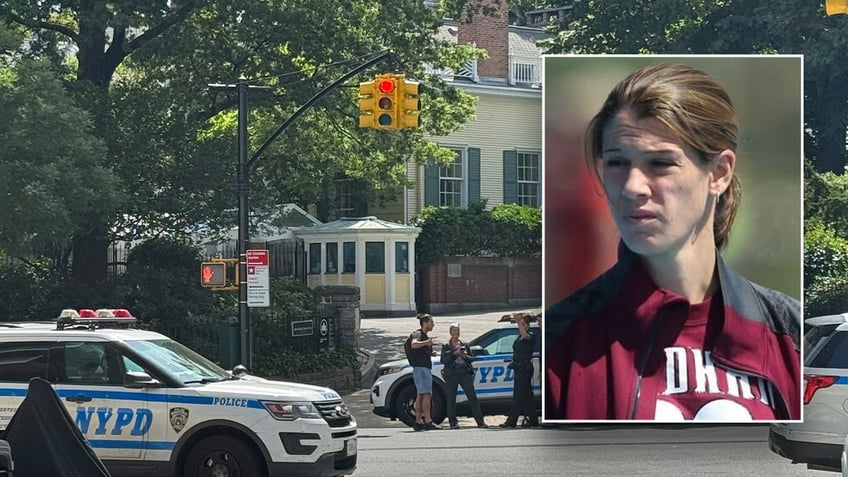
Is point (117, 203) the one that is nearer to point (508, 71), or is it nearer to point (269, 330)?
point (269, 330)

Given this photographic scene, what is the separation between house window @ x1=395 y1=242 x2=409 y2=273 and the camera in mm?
42250

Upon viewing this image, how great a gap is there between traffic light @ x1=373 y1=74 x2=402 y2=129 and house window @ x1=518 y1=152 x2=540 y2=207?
27258 millimetres

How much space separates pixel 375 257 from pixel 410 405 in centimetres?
2183

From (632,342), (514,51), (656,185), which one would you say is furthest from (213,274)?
(514,51)

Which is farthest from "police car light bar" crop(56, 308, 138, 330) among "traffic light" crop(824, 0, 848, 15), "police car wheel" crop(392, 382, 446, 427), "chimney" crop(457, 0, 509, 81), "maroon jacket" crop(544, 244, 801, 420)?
"chimney" crop(457, 0, 509, 81)

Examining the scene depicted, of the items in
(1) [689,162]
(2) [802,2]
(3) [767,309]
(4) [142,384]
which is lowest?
(4) [142,384]

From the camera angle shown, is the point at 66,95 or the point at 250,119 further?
the point at 250,119

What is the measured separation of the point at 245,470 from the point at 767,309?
5219 mm

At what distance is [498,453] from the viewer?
16.6 metres

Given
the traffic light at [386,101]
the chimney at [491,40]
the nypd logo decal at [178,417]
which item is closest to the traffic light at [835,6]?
the nypd logo decal at [178,417]

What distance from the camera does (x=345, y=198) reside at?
47094mm

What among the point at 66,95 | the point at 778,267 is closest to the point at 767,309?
the point at 778,267

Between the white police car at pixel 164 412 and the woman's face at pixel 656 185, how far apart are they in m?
4.28

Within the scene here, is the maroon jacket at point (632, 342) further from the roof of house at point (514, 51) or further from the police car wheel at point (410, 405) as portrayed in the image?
the roof of house at point (514, 51)
